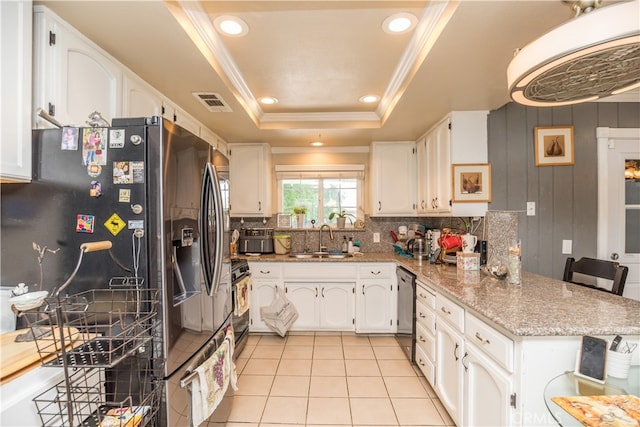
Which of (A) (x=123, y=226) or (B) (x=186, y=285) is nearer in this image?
(A) (x=123, y=226)

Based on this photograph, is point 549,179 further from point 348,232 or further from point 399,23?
point 348,232

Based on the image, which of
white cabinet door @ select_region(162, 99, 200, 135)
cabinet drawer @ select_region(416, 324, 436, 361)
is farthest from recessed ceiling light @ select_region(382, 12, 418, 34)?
cabinet drawer @ select_region(416, 324, 436, 361)

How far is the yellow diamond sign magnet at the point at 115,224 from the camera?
131 cm

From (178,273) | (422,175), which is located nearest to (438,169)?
(422,175)

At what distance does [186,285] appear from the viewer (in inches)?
61.2

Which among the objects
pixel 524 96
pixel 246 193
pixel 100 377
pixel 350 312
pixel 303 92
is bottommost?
pixel 350 312

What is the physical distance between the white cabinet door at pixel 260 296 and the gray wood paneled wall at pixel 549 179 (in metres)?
2.40

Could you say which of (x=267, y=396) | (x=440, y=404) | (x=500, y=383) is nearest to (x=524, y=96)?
(x=500, y=383)

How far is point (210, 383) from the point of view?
59.6 inches

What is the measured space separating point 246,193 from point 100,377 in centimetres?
272

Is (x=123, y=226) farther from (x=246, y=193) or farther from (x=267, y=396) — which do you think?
(x=246, y=193)

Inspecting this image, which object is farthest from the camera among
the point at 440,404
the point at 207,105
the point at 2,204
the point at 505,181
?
the point at 505,181

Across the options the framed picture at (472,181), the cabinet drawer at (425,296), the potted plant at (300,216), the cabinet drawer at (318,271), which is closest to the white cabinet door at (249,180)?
the potted plant at (300,216)

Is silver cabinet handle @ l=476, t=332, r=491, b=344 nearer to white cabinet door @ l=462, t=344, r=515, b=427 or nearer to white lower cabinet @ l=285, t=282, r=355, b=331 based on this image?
white cabinet door @ l=462, t=344, r=515, b=427
